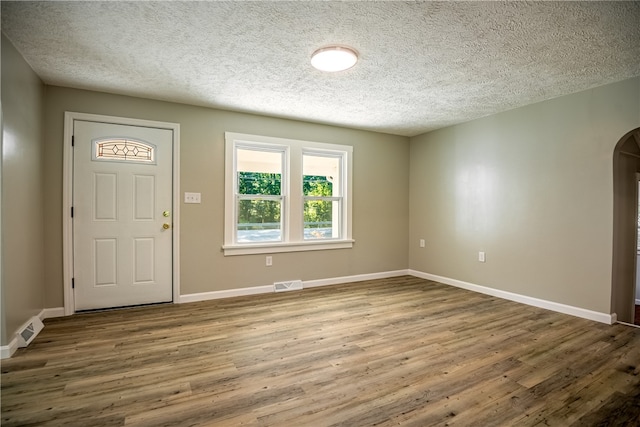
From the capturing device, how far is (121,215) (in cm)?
353

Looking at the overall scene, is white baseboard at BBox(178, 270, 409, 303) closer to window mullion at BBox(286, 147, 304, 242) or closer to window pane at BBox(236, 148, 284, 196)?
window mullion at BBox(286, 147, 304, 242)

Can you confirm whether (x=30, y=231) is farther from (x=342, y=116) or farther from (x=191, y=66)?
(x=342, y=116)

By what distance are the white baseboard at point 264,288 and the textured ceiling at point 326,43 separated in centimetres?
240

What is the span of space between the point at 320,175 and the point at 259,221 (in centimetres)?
121

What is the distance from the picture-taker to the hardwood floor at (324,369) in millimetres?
1744

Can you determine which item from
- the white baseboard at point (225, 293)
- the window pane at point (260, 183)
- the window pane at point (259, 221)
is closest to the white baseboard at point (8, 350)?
the white baseboard at point (225, 293)

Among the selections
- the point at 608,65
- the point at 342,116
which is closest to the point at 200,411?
the point at 342,116

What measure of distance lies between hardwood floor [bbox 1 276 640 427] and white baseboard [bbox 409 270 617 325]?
0.45 feet

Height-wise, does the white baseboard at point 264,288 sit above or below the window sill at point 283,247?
below

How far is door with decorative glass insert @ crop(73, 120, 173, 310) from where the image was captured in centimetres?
337

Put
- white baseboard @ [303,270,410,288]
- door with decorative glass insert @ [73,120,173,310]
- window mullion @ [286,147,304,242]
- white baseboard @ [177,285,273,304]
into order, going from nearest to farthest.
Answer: door with decorative glass insert @ [73,120,173,310], white baseboard @ [177,285,273,304], window mullion @ [286,147,304,242], white baseboard @ [303,270,410,288]

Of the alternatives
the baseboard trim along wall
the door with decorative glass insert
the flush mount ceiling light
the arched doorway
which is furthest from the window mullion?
the arched doorway

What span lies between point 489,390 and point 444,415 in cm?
46

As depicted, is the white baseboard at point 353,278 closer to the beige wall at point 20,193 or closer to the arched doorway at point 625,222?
the arched doorway at point 625,222
